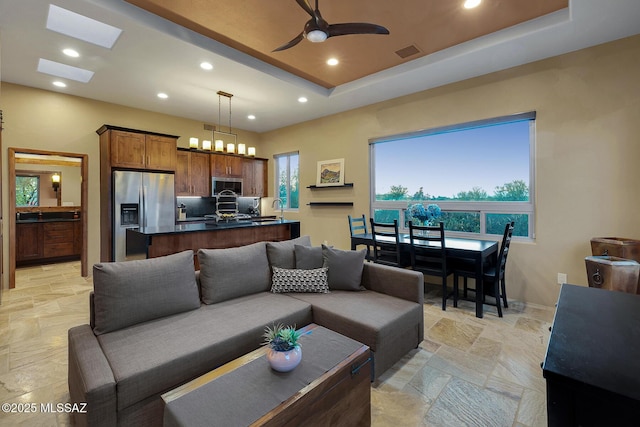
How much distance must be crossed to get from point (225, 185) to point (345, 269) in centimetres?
472

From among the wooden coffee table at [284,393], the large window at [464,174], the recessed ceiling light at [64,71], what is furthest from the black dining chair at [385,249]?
the recessed ceiling light at [64,71]

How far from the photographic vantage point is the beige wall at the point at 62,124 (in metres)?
4.34

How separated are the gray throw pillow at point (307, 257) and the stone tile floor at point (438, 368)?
1.15 meters

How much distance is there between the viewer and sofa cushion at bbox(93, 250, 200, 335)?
1892mm

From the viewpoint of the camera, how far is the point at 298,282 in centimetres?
276

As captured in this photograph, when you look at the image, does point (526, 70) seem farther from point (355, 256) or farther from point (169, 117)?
point (169, 117)

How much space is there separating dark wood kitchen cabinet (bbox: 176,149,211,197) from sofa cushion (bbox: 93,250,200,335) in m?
4.17

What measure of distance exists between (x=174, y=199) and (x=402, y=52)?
4.59 m

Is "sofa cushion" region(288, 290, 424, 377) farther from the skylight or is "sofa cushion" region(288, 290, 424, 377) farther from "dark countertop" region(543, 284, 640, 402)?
the skylight

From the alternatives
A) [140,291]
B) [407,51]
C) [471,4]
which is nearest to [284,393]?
[140,291]

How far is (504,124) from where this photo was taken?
3.96 meters

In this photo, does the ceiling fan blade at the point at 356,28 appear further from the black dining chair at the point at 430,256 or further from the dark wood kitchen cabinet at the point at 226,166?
the dark wood kitchen cabinet at the point at 226,166

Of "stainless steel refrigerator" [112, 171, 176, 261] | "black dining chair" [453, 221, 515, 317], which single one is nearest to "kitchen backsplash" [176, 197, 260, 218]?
"stainless steel refrigerator" [112, 171, 176, 261]

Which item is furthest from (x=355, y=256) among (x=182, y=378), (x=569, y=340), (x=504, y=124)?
(x=504, y=124)
